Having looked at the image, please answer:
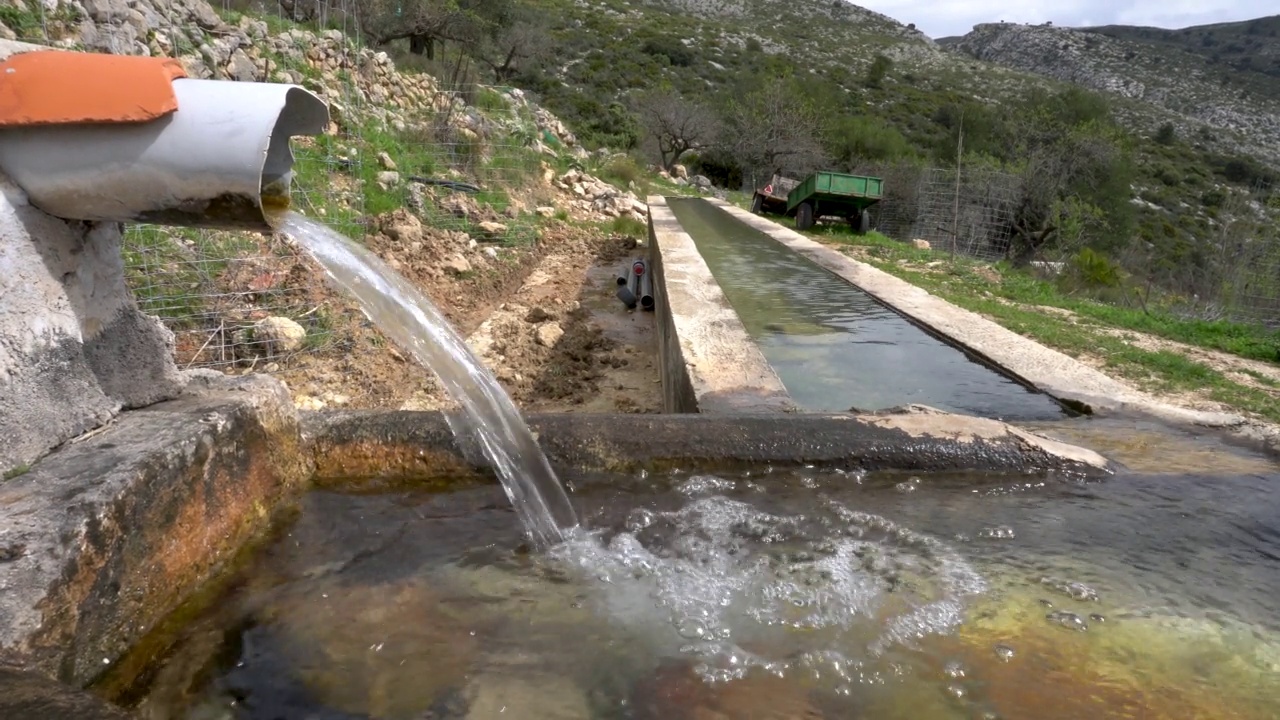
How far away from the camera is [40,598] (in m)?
1.34

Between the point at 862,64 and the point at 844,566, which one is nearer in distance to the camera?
the point at 844,566

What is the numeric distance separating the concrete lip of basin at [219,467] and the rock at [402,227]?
4978 millimetres

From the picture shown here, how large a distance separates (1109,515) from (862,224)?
1364cm

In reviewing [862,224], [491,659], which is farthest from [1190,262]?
[491,659]

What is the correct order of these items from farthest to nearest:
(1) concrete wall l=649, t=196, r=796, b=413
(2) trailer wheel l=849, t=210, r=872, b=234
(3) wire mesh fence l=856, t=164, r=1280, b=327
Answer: (2) trailer wheel l=849, t=210, r=872, b=234
(3) wire mesh fence l=856, t=164, r=1280, b=327
(1) concrete wall l=649, t=196, r=796, b=413

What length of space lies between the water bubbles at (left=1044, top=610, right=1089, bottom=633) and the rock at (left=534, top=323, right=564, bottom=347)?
4793 mm

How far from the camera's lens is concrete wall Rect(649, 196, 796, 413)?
315 cm

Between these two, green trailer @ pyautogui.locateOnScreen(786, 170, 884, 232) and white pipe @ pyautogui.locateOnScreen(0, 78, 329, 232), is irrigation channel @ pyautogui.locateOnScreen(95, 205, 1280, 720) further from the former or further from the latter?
green trailer @ pyautogui.locateOnScreen(786, 170, 884, 232)

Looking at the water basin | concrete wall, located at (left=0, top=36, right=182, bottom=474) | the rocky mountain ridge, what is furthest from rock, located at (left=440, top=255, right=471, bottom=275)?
the rocky mountain ridge

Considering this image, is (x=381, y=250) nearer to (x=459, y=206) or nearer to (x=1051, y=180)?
(x=459, y=206)

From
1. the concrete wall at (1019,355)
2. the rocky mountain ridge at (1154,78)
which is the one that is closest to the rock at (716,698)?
the concrete wall at (1019,355)

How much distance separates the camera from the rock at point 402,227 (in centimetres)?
725

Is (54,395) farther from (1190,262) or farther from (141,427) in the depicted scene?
(1190,262)

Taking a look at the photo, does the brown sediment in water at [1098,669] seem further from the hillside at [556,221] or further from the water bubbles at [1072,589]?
the hillside at [556,221]
